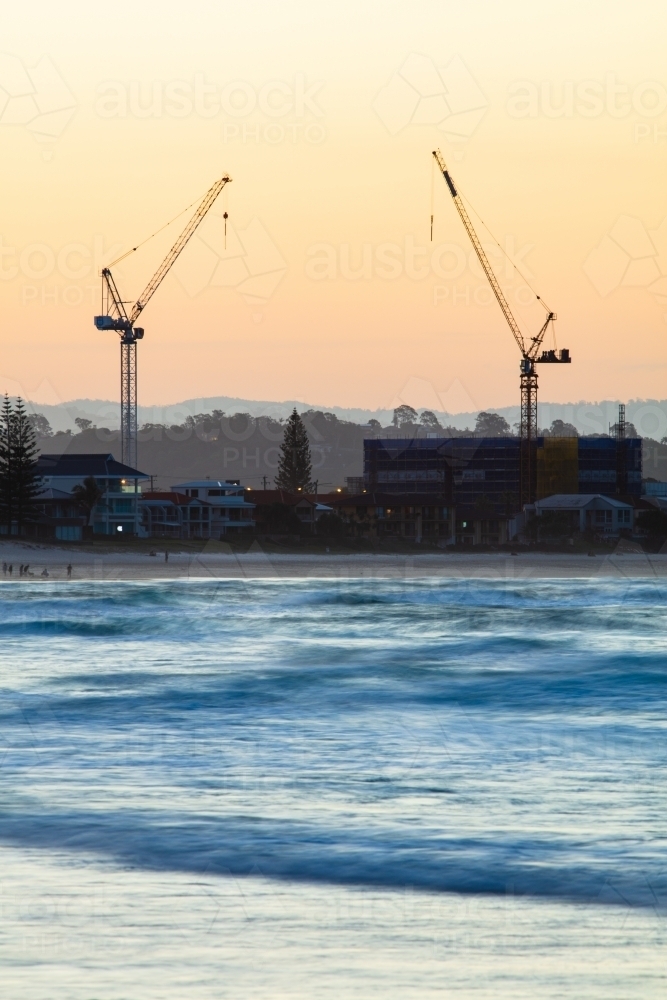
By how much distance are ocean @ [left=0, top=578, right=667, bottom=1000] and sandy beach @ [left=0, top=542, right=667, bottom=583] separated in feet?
202

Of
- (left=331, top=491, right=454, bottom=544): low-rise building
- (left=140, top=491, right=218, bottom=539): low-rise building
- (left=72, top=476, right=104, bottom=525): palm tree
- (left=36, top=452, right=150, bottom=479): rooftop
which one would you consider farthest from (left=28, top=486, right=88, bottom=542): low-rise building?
(left=331, top=491, right=454, bottom=544): low-rise building

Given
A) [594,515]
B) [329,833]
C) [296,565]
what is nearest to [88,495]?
[296,565]

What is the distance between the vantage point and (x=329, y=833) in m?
14.7

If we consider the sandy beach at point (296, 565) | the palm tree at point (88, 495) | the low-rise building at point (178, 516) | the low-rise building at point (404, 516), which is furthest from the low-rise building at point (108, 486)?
the low-rise building at point (404, 516)

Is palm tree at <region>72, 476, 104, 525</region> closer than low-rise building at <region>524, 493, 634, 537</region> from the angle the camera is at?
Yes

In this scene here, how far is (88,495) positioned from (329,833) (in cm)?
11483

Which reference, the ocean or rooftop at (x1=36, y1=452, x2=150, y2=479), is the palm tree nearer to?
rooftop at (x1=36, y1=452, x2=150, y2=479)

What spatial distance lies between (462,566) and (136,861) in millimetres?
111150

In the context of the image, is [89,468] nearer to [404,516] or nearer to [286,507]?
[286,507]

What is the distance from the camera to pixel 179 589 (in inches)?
3118

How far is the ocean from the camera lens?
9883 mm

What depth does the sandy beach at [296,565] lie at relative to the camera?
99.8 m

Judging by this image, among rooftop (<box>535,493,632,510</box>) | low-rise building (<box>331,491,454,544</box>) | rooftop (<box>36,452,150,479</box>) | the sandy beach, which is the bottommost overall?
the sandy beach

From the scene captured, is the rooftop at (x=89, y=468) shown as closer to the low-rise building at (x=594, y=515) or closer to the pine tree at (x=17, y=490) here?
the pine tree at (x=17, y=490)
